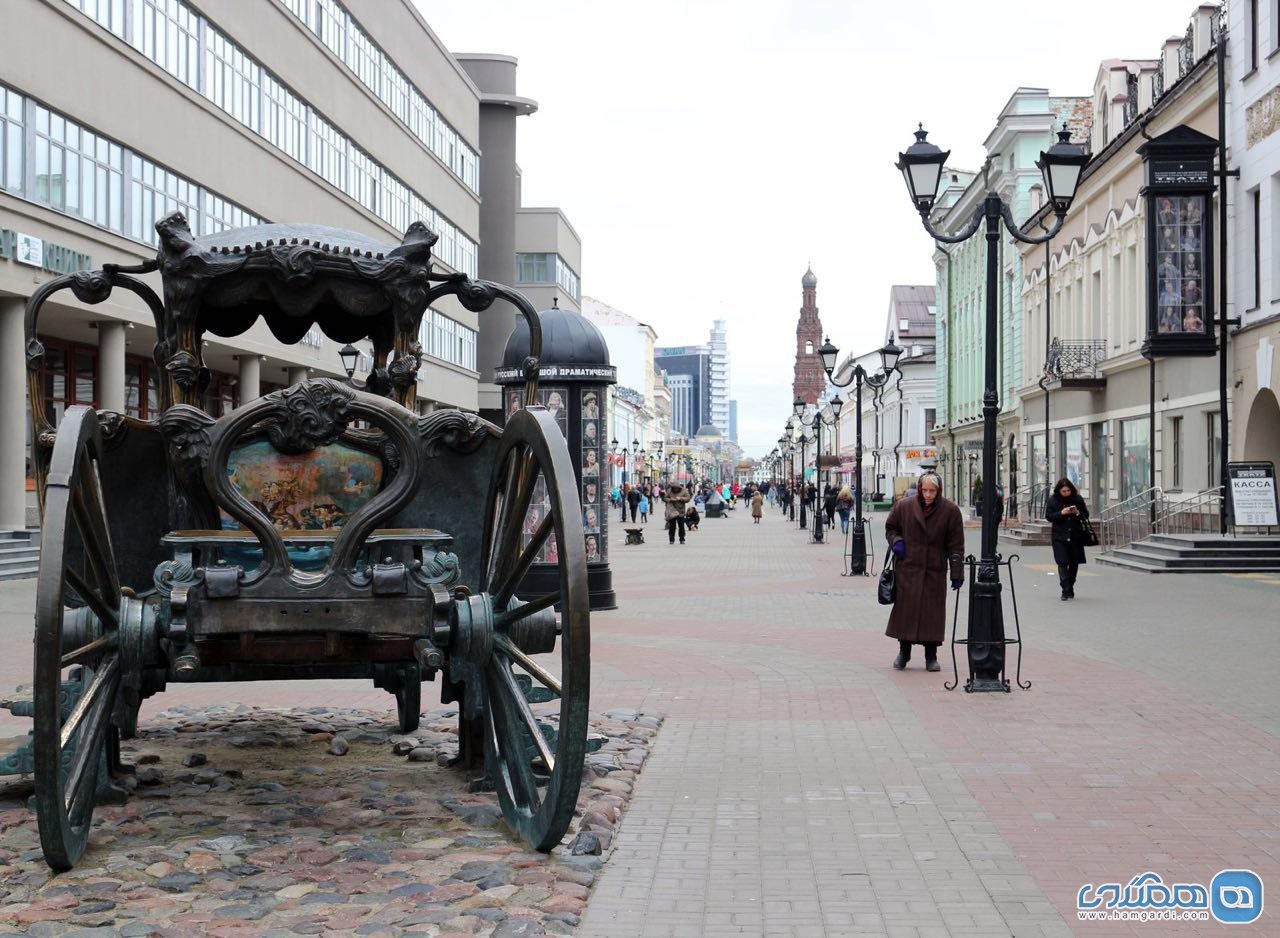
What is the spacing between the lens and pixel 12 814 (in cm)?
646

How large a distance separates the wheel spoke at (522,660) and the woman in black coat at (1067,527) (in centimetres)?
1446

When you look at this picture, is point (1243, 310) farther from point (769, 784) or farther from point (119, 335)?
point (769, 784)

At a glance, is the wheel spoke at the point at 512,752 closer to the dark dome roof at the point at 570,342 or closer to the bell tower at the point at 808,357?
the dark dome roof at the point at 570,342

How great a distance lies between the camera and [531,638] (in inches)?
264

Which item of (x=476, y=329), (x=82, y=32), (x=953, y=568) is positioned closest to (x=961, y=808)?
(x=953, y=568)

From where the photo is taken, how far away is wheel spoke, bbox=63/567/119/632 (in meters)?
5.57

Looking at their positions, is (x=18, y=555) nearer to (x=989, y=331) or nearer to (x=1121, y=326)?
(x=989, y=331)

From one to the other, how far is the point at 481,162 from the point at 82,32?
46657 millimetres

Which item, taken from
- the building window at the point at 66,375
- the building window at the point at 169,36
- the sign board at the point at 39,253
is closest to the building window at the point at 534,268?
the building window at the point at 66,375

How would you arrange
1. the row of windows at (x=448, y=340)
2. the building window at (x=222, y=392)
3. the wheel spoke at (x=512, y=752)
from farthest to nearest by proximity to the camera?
the row of windows at (x=448, y=340)
the building window at (x=222, y=392)
the wheel spoke at (x=512, y=752)

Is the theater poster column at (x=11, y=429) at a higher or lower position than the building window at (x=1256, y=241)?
lower

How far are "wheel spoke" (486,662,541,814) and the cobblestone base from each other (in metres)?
0.18

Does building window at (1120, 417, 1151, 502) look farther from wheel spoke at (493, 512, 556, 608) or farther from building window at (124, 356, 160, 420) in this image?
wheel spoke at (493, 512, 556, 608)

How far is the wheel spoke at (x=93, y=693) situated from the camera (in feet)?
17.9
